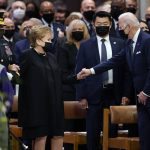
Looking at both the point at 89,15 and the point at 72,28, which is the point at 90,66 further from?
the point at 89,15

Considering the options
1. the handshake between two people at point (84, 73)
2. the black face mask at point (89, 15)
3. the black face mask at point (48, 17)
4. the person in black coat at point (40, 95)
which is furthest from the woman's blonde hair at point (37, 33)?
the black face mask at point (48, 17)

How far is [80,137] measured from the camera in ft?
36.9

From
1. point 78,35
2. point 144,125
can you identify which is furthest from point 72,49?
point 144,125

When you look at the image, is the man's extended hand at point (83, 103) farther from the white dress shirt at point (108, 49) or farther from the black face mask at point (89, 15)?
the black face mask at point (89, 15)

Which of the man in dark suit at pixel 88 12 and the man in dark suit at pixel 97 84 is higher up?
the man in dark suit at pixel 88 12

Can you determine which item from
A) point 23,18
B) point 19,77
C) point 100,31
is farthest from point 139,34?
point 23,18

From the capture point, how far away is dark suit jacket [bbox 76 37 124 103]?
1113 centimetres

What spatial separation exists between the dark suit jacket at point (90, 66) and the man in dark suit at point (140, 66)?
70 centimetres

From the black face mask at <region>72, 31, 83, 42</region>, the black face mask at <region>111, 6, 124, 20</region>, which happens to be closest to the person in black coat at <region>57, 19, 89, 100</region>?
the black face mask at <region>72, 31, 83, 42</region>

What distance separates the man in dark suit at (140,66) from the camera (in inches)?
395

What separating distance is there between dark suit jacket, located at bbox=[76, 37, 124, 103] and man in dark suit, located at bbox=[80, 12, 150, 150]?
70 cm

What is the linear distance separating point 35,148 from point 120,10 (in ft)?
11.7

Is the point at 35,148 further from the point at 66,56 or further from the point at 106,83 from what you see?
the point at 66,56

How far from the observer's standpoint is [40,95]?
32.7 ft
